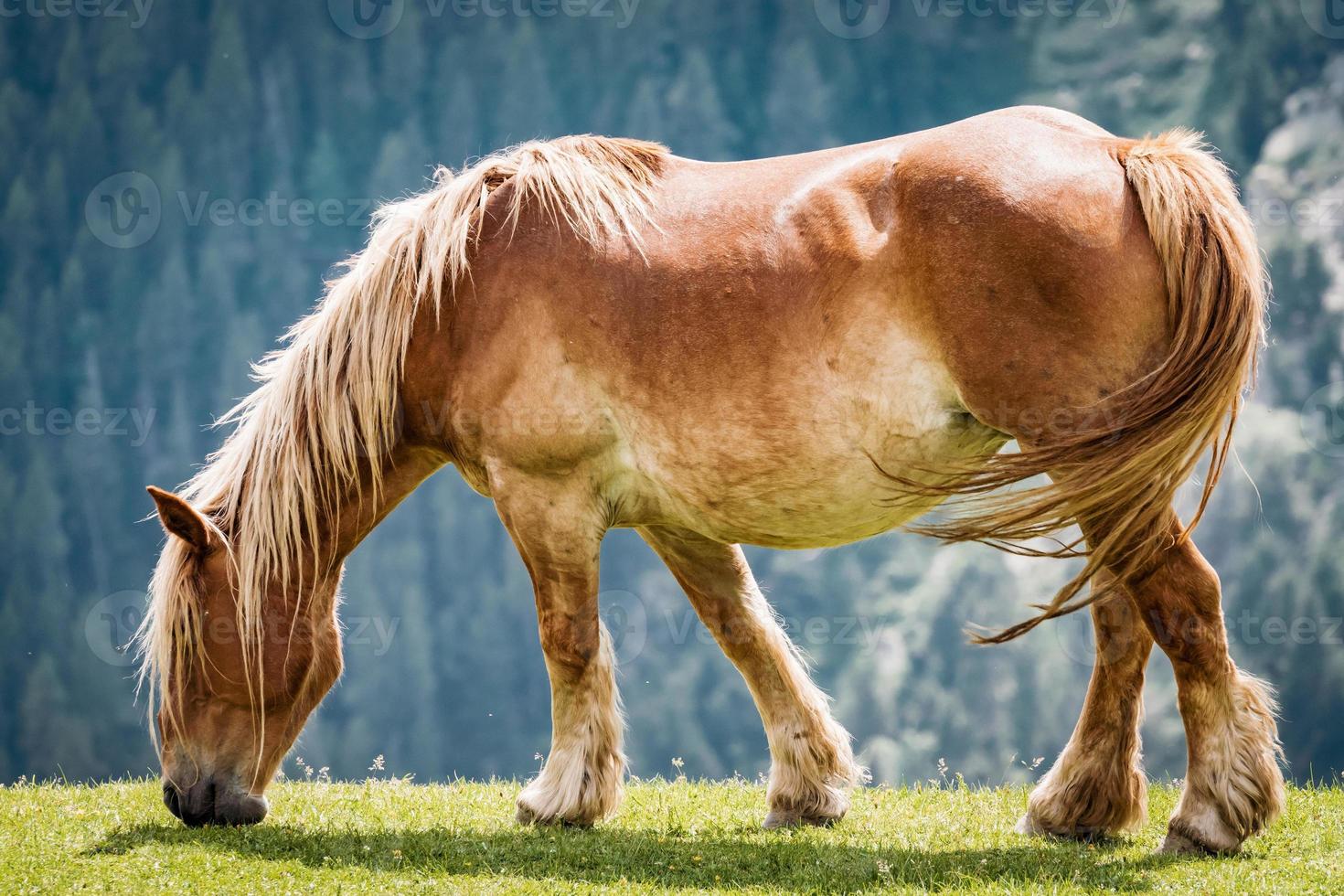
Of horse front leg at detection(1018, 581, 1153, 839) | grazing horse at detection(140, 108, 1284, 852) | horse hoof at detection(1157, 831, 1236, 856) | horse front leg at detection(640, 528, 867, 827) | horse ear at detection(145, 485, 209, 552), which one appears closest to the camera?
grazing horse at detection(140, 108, 1284, 852)

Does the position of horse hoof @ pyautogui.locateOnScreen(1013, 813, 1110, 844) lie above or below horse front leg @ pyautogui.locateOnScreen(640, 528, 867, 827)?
below

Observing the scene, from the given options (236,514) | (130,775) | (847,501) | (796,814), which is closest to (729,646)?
(796,814)

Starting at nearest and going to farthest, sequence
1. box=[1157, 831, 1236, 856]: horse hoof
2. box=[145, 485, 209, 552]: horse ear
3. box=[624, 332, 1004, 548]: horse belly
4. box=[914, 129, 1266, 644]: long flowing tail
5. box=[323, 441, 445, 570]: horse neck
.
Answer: box=[914, 129, 1266, 644]: long flowing tail
box=[1157, 831, 1236, 856]: horse hoof
box=[624, 332, 1004, 548]: horse belly
box=[145, 485, 209, 552]: horse ear
box=[323, 441, 445, 570]: horse neck

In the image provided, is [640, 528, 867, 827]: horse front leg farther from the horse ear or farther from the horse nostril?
the horse nostril

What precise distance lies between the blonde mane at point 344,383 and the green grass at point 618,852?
0.76 metres

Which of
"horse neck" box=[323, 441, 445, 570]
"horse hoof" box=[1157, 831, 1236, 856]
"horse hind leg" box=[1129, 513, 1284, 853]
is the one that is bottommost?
"horse hoof" box=[1157, 831, 1236, 856]

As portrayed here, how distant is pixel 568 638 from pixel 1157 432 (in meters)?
2.58

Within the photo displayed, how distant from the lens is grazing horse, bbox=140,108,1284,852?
4.46 m

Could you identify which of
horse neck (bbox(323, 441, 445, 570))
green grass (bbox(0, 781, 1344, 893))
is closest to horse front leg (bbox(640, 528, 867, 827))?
green grass (bbox(0, 781, 1344, 893))

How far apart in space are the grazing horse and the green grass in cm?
26

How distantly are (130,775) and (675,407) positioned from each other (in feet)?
14.7

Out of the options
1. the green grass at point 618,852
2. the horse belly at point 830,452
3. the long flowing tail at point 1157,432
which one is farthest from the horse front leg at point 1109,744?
the horse belly at point 830,452

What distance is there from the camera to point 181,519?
5426 millimetres

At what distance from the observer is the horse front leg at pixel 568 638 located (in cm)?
547
